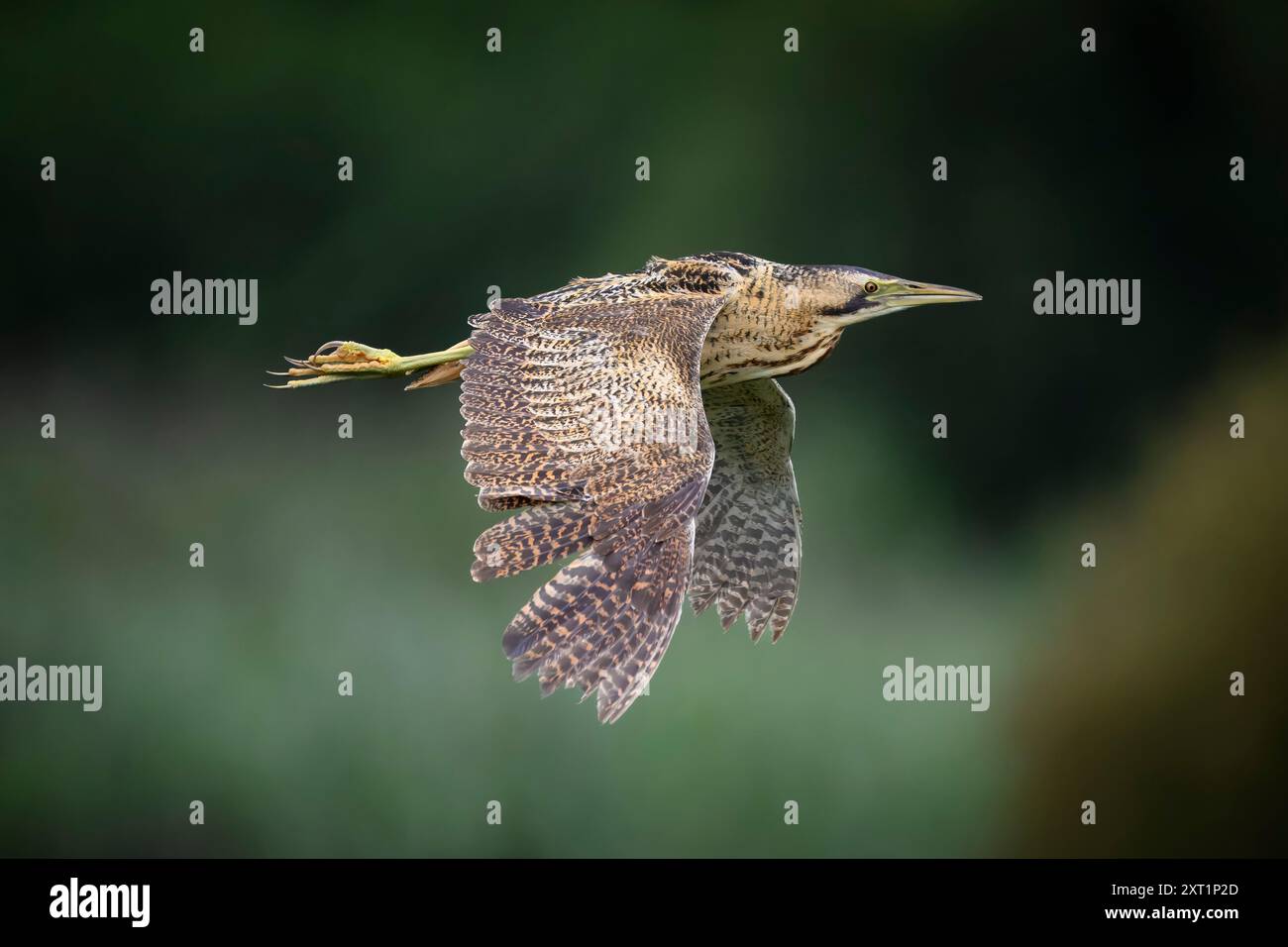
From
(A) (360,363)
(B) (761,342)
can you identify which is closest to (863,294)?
(B) (761,342)

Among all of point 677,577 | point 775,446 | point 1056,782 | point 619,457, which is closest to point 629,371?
point 619,457

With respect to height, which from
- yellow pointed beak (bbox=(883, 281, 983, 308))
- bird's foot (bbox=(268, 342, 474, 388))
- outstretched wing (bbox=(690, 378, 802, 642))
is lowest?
outstretched wing (bbox=(690, 378, 802, 642))

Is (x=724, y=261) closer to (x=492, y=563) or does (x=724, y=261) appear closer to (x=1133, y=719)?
(x=492, y=563)

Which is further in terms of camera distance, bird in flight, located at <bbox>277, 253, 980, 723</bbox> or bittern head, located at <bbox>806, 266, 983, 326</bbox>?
bittern head, located at <bbox>806, 266, 983, 326</bbox>

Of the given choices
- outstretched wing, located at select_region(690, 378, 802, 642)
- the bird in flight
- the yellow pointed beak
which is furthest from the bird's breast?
outstretched wing, located at select_region(690, 378, 802, 642)

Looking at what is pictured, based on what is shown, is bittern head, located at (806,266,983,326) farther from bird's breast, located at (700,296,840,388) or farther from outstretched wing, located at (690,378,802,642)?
outstretched wing, located at (690,378,802,642)

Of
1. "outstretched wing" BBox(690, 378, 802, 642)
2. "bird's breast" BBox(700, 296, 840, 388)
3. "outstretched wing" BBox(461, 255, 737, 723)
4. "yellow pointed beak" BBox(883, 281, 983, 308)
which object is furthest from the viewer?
"outstretched wing" BBox(690, 378, 802, 642)

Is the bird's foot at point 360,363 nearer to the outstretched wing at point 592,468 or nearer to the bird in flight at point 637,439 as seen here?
the bird in flight at point 637,439
